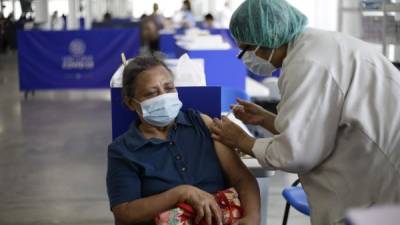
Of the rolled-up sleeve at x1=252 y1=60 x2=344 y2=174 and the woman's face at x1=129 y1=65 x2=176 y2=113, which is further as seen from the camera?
the woman's face at x1=129 y1=65 x2=176 y2=113

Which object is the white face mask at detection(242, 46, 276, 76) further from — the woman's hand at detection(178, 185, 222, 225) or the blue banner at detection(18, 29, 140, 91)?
the blue banner at detection(18, 29, 140, 91)

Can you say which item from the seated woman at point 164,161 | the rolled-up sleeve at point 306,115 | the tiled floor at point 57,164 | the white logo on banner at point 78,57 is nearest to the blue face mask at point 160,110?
the seated woman at point 164,161

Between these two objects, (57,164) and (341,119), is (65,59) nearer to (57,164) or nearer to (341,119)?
(57,164)

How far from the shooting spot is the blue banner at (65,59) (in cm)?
831

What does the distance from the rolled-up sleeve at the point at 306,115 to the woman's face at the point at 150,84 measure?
0.57m

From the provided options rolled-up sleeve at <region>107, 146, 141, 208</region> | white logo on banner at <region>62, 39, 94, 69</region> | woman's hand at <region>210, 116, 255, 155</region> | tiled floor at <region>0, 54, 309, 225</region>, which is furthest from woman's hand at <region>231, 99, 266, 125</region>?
white logo on banner at <region>62, 39, 94, 69</region>

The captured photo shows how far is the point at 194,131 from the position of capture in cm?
211

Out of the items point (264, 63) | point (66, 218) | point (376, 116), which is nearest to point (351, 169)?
point (376, 116)

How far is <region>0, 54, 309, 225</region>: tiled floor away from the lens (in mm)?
3971

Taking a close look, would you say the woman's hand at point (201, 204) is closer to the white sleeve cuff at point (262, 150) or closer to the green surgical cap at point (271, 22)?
the white sleeve cuff at point (262, 150)

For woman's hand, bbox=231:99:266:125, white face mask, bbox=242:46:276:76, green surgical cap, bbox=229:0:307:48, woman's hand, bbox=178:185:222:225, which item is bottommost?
woman's hand, bbox=178:185:222:225

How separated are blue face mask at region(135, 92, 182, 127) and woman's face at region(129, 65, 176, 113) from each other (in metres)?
0.02

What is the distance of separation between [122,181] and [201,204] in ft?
0.89

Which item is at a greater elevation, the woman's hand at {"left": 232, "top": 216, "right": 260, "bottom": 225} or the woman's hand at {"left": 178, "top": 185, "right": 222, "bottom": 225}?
the woman's hand at {"left": 178, "top": 185, "right": 222, "bottom": 225}
